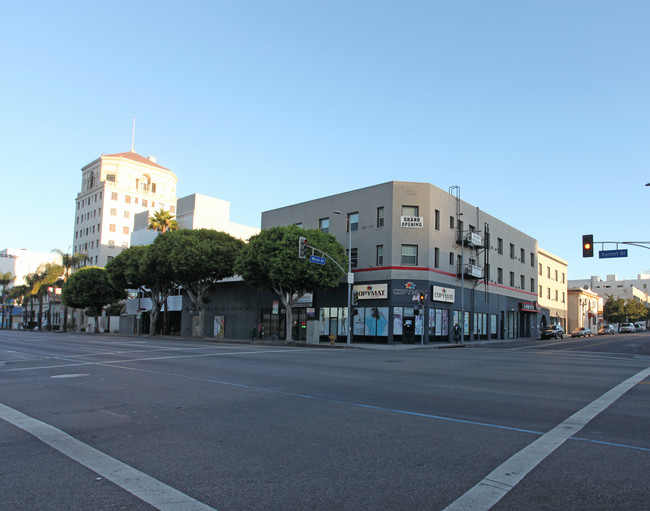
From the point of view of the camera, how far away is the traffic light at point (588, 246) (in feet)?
93.6

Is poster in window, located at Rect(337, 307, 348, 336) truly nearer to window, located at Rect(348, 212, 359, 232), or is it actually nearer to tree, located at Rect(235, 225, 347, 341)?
tree, located at Rect(235, 225, 347, 341)

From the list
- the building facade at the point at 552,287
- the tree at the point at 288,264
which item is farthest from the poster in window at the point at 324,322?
the building facade at the point at 552,287

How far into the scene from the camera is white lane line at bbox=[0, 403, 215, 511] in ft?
14.0

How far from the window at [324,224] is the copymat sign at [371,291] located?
260 inches

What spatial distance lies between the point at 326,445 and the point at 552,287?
239ft

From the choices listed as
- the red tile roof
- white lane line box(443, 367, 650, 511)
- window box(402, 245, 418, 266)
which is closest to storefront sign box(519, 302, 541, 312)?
window box(402, 245, 418, 266)

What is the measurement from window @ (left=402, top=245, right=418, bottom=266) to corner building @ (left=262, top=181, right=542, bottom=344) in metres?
0.08

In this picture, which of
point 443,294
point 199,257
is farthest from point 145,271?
point 443,294

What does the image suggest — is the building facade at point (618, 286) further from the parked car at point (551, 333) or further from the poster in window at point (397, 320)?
the poster in window at point (397, 320)

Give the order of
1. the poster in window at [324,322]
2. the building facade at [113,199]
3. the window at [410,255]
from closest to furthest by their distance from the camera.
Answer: the window at [410,255] < the poster in window at [324,322] < the building facade at [113,199]

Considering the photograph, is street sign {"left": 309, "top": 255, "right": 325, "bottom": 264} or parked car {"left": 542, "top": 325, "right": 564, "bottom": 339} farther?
parked car {"left": 542, "top": 325, "right": 564, "bottom": 339}

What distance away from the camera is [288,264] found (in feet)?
116

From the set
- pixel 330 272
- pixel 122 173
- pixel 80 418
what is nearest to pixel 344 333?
pixel 330 272

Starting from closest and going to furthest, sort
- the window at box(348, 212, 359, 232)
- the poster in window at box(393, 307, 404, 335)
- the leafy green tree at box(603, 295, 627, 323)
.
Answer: the poster in window at box(393, 307, 404, 335) → the window at box(348, 212, 359, 232) → the leafy green tree at box(603, 295, 627, 323)
